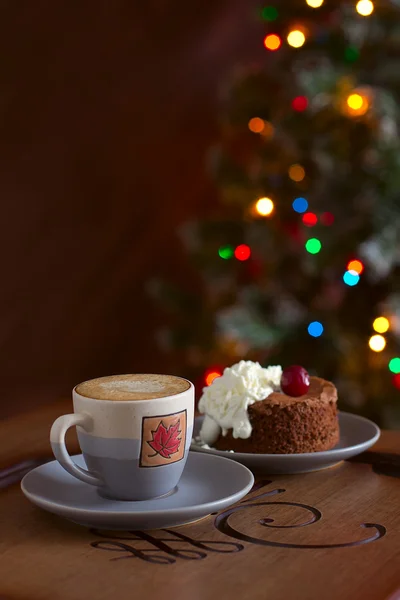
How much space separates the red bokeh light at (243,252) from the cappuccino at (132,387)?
1804mm

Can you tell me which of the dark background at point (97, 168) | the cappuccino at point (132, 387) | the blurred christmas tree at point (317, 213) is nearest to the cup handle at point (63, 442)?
the cappuccino at point (132, 387)

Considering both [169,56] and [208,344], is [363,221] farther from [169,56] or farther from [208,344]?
[169,56]

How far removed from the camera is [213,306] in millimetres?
2850

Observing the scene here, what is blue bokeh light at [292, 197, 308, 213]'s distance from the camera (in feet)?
8.25

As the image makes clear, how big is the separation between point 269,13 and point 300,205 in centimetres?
66

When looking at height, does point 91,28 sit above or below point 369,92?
above

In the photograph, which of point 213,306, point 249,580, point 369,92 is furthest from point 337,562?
point 213,306

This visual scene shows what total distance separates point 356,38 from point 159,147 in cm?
115

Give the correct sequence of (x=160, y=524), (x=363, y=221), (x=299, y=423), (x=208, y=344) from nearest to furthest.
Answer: (x=160, y=524) → (x=299, y=423) → (x=363, y=221) → (x=208, y=344)

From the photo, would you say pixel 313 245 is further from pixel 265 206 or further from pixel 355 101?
pixel 355 101

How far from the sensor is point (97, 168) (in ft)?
10.5

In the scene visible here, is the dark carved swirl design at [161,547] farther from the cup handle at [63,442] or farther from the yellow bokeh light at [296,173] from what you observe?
the yellow bokeh light at [296,173]

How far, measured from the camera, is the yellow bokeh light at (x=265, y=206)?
8.62 feet

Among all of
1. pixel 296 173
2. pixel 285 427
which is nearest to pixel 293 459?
pixel 285 427
